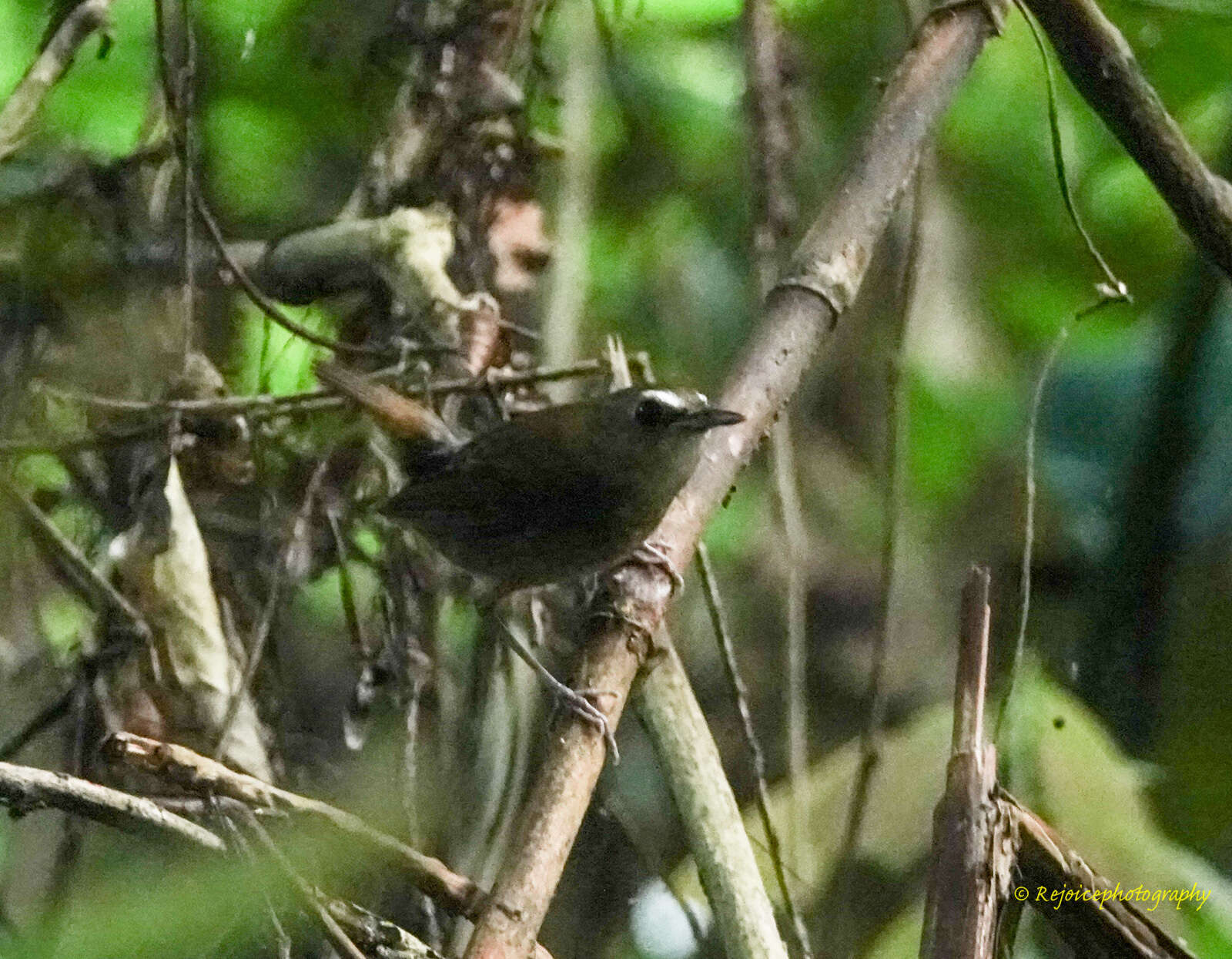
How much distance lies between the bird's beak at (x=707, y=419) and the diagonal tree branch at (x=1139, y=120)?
2.27 ft

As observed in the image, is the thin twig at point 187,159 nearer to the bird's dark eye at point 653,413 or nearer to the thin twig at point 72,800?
the bird's dark eye at point 653,413

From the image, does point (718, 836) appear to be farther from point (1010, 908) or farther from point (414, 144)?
point (414, 144)

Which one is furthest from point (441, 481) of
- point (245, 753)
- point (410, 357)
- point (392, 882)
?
point (392, 882)

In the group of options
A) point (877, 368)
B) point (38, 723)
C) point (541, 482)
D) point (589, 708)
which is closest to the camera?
point (589, 708)

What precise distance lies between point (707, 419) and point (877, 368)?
62.7 inches

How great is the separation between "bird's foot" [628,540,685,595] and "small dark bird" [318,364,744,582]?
0.37 ft

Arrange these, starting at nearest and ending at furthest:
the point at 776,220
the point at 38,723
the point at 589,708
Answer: the point at 589,708 < the point at 38,723 < the point at 776,220

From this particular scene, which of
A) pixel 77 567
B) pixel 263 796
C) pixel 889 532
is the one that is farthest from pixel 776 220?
pixel 263 796

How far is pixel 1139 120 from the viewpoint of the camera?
2.00m

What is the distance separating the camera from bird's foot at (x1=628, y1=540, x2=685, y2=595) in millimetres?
2004

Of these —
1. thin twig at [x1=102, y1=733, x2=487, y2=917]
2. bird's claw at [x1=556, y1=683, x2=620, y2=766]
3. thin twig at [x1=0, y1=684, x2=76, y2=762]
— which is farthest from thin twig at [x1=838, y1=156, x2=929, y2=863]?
thin twig at [x1=0, y1=684, x2=76, y2=762]

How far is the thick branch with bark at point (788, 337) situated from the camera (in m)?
1.77

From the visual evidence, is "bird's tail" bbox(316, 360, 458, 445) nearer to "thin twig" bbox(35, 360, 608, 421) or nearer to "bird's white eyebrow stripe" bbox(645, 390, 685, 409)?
"thin twig" bbox(35, 360, 608, 421)

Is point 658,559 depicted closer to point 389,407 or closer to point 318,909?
point 389,407
